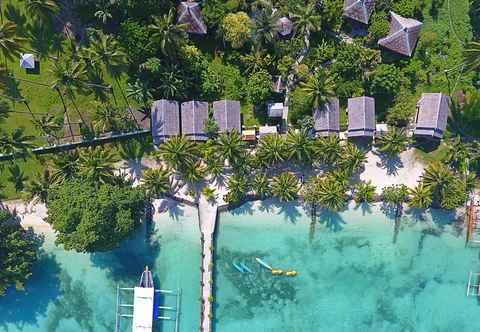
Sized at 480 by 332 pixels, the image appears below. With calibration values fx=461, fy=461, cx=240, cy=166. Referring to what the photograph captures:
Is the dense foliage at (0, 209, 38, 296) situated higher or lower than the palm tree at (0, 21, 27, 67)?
lower

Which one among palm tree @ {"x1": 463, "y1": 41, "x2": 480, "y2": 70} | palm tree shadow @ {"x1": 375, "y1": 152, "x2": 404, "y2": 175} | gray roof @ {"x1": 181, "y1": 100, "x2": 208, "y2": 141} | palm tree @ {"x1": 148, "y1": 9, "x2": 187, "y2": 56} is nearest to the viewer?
palm tree @ {"x1": 463, "y1": 41, "x2": 480, "y2": 70}

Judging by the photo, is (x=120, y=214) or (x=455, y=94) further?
(x=455, y=94)

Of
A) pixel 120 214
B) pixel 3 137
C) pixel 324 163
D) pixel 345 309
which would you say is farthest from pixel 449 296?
pixel 3 137

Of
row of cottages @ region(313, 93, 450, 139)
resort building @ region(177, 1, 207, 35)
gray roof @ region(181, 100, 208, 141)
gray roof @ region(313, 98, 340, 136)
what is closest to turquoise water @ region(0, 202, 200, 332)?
gray roof @ region(181, 100, 208, 141)

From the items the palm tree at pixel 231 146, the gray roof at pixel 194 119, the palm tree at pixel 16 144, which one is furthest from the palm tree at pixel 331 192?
the palm tree at pixel 16 144

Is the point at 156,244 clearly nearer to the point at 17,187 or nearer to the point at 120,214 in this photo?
the point at 120,214

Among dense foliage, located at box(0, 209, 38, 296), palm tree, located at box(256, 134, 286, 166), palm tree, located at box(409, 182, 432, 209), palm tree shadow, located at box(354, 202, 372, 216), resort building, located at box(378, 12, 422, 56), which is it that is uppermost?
resort building, located at box(378, 12, 422, 56)

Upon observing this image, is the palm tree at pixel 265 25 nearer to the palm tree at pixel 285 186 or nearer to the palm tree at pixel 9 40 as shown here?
the palm tree at pixel 285 186

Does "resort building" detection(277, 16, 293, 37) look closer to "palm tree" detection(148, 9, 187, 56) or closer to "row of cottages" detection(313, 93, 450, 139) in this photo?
"row of cottages" detection(313, 93, 450, 139)
